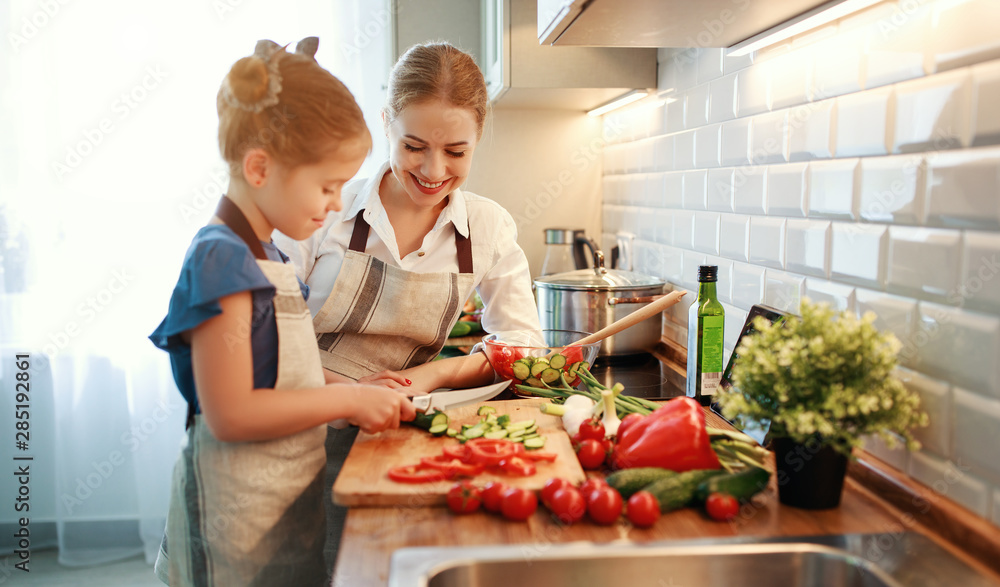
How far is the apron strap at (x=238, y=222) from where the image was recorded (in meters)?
1.03

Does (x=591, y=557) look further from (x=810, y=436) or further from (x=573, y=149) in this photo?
(x=573, y=149)

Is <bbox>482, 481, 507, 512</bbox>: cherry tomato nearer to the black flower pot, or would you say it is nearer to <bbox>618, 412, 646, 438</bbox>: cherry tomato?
<bbox>618, 412, 646, 438</bbox>: cherry tomato

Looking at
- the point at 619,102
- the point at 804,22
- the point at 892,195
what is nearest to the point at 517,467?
the point at 892,195

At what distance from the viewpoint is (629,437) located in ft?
3.41

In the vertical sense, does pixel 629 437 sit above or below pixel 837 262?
below

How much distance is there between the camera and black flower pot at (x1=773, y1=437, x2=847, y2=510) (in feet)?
2.95

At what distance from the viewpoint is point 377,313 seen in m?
1.53

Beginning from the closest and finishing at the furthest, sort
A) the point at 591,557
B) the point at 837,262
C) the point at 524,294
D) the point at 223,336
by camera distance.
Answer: the point at 591,557, the point at 223,336, the point at 837,262, the point at 524,294

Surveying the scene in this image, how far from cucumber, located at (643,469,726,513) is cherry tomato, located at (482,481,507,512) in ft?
0.60

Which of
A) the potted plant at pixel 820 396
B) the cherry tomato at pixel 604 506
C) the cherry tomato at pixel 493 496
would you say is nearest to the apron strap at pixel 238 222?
the cherry tomato at pixel 493 496

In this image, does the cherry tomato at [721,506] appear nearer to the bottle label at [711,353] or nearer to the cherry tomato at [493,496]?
the cherry tomato at [493,496]

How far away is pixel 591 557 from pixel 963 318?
0.52m

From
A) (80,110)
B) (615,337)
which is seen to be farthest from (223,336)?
(80,110)

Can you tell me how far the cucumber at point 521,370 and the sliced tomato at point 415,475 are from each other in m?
0.48
